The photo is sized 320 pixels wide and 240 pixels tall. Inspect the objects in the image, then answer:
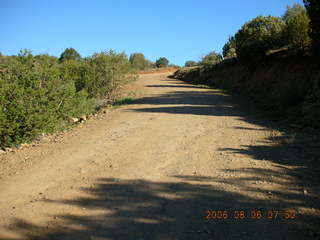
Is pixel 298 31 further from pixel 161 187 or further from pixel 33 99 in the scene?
pixel 161 187

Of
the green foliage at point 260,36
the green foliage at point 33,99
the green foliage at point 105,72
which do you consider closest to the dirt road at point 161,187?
the green foliage at point 33,99

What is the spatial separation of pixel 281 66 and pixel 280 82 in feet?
6.82

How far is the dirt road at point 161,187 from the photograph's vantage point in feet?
12.0

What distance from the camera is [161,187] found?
4.73 meters

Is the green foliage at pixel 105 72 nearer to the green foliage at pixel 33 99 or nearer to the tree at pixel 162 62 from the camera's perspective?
the green foliage at pixel 33 99

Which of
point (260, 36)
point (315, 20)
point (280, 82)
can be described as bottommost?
point (280, 82)

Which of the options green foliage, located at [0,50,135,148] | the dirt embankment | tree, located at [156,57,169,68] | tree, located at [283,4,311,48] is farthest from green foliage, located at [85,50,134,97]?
tree, located at [156,57,169,68]

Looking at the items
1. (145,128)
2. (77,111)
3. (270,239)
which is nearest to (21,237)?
(270,239)

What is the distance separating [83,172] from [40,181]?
29.8 inches

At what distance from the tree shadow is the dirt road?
1 centimetres

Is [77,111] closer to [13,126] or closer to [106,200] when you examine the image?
[13,126]

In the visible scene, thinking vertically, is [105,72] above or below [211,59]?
below

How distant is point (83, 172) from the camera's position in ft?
18.2
